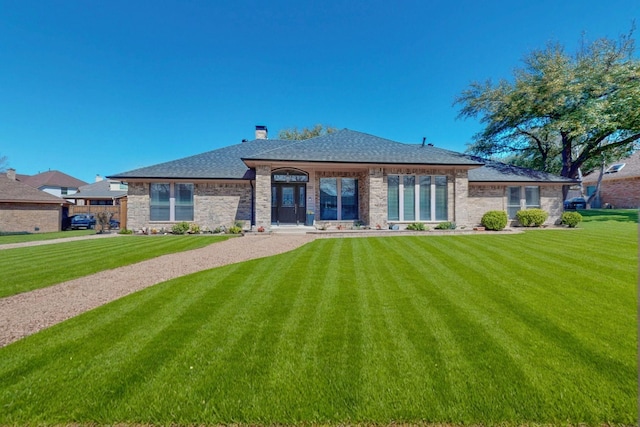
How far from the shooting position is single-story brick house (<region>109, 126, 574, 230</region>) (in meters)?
14.3

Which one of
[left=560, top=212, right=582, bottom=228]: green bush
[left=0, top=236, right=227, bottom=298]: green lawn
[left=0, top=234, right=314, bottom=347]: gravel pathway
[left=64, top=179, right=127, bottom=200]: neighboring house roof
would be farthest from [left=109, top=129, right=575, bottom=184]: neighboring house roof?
[left=64, top=179, right=127, bottom=200]: neighboring house roof

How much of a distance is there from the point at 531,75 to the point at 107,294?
2862 centimetres

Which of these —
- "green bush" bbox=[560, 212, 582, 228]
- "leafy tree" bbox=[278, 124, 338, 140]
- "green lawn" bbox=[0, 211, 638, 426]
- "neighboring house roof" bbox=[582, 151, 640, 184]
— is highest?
"leafy tree" bbox=[278, 124, 338, 140]

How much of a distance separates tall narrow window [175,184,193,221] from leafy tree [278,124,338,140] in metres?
25.6

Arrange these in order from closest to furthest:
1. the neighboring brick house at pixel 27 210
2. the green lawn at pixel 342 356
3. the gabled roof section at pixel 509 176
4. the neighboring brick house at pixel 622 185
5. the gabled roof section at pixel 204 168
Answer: the green lawn at pixel 342 356 → the gabled roof section at pixel 204 168 → the gabled roof section at pixel 509 176 → the neighboring brick house at pixel 27 210 → the neighboring brick house at pixel 622 185

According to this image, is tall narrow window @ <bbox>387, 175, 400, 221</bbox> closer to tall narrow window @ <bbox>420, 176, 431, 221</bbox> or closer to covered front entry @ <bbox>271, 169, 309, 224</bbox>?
tall narrow window @ <bbox>420, 176, 431, 221</bbox>

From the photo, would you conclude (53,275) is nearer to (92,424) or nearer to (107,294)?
(107,294)

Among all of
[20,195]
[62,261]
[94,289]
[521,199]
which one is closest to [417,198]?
[521,199]

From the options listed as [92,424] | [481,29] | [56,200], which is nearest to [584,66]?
[481,29]

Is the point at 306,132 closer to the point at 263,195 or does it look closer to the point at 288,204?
the point at 288,204

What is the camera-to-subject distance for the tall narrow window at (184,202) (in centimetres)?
1531

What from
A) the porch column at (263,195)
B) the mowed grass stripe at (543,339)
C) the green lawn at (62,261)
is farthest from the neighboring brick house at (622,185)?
the green lawn at (62,261)

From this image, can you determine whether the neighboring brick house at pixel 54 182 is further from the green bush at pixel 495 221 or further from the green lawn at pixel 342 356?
the green bush at pixel 495 221

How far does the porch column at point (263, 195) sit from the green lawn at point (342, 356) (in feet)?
28.0
